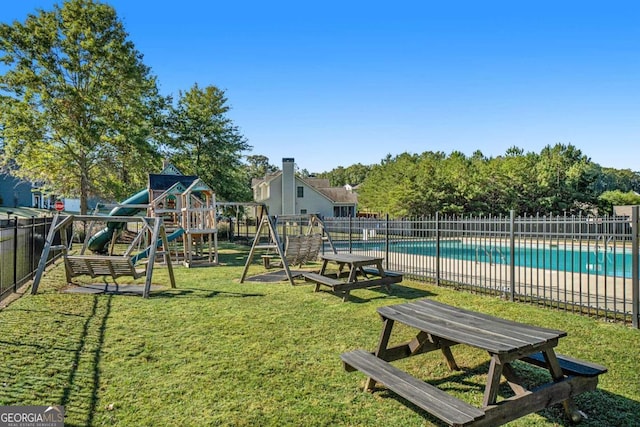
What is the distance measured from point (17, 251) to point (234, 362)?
23.9 ft

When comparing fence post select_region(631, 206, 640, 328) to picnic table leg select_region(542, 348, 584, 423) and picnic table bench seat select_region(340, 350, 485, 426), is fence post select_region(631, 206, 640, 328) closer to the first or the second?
picnic table leg select_region(542, 348, 584, 423)

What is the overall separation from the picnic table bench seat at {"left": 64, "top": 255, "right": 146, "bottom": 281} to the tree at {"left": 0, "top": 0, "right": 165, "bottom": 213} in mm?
12867

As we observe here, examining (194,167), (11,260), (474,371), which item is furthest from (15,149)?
(474,371)

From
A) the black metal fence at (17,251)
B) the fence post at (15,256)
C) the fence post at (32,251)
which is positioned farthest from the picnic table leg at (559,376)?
the fence post at (32,251)

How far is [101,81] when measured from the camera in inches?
813

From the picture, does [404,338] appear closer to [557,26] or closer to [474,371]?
[474,371]

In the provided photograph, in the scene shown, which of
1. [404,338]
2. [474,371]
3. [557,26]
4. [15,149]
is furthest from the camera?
[15,149]

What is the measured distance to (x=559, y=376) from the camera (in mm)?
3299

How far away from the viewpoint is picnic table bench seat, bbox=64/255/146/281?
859cm

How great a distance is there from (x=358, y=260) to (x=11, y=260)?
7.61 metres

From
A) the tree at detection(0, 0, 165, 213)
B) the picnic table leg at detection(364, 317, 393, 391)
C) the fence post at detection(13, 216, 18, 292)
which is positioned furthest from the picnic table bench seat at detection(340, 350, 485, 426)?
the tree at detection(0, 0, 165, 213)

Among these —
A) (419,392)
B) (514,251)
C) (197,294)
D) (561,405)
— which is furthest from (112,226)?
(561,405)

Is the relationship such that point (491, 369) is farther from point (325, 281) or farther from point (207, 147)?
point (207, 147)

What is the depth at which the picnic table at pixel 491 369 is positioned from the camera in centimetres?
293
